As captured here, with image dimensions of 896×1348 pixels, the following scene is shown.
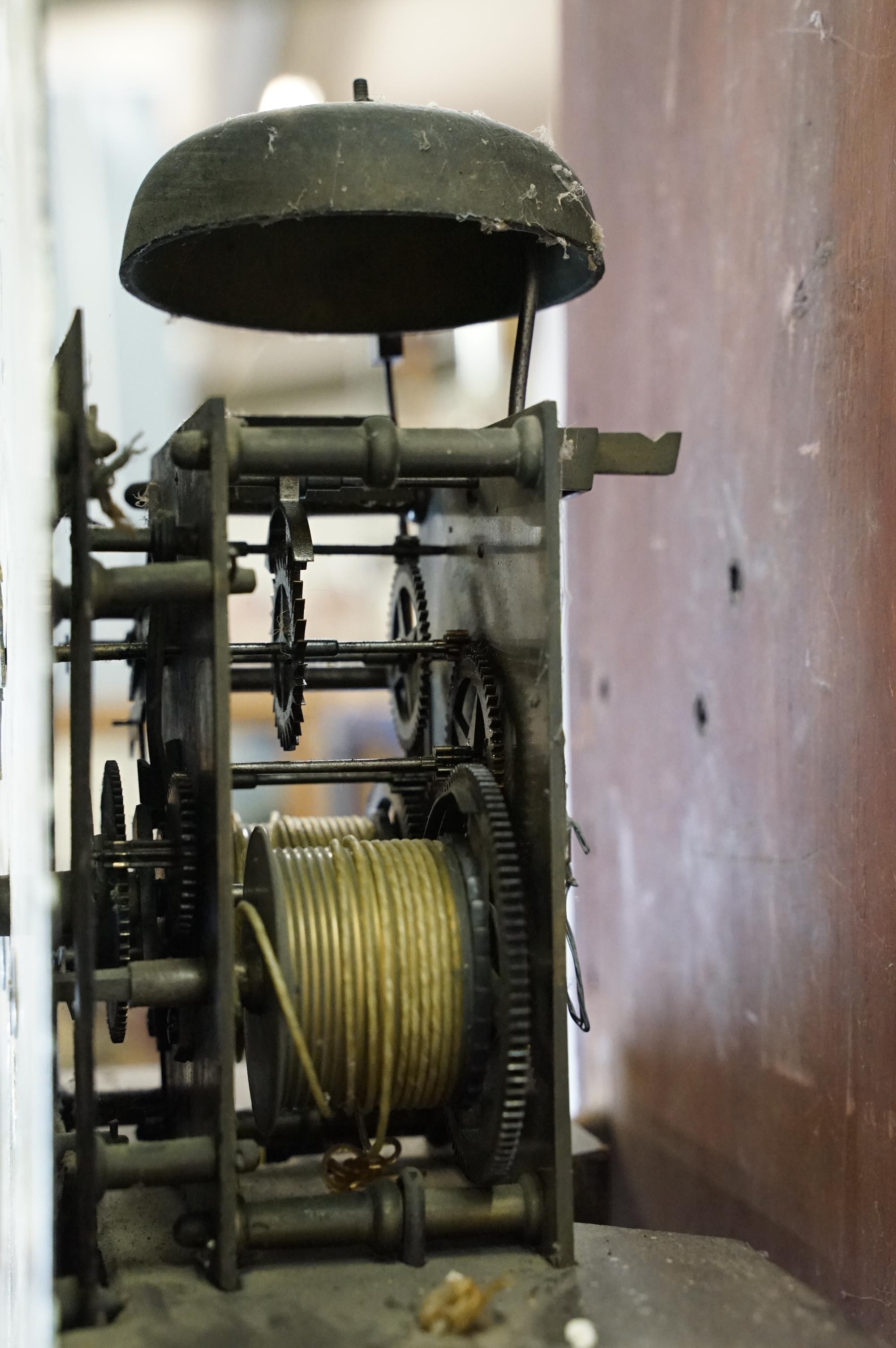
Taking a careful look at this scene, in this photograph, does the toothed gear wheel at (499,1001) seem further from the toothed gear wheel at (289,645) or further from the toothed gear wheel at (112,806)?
the toothed gear wheel at (112,806)

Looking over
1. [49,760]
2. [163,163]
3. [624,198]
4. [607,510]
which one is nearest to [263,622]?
[607,510]

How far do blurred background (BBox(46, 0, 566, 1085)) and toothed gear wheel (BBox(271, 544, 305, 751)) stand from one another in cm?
86

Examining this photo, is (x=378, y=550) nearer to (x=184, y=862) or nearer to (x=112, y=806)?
(x=112, y=806)

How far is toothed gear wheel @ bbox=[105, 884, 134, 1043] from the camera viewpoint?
1.63 m

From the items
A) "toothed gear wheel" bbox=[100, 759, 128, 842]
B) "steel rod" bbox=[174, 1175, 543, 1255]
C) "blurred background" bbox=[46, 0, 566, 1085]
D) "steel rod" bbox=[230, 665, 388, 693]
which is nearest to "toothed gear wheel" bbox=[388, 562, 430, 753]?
"steel rod" bbox=[230, 665, 388, 693]

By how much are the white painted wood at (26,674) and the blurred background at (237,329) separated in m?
1.11

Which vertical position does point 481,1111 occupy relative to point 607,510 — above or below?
below

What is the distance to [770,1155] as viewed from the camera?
6.90ft

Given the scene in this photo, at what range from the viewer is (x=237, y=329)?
2.68 meters

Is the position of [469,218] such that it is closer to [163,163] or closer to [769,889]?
[163,163]

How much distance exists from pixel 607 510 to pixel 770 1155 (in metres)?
1.27

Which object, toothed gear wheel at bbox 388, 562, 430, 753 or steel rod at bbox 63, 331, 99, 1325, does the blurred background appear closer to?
toothed gear wheel at bbox 388, 562, 430, 753

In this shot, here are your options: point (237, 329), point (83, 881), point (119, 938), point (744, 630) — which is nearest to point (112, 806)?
point (119, 938)

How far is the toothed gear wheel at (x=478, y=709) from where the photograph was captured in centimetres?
166
